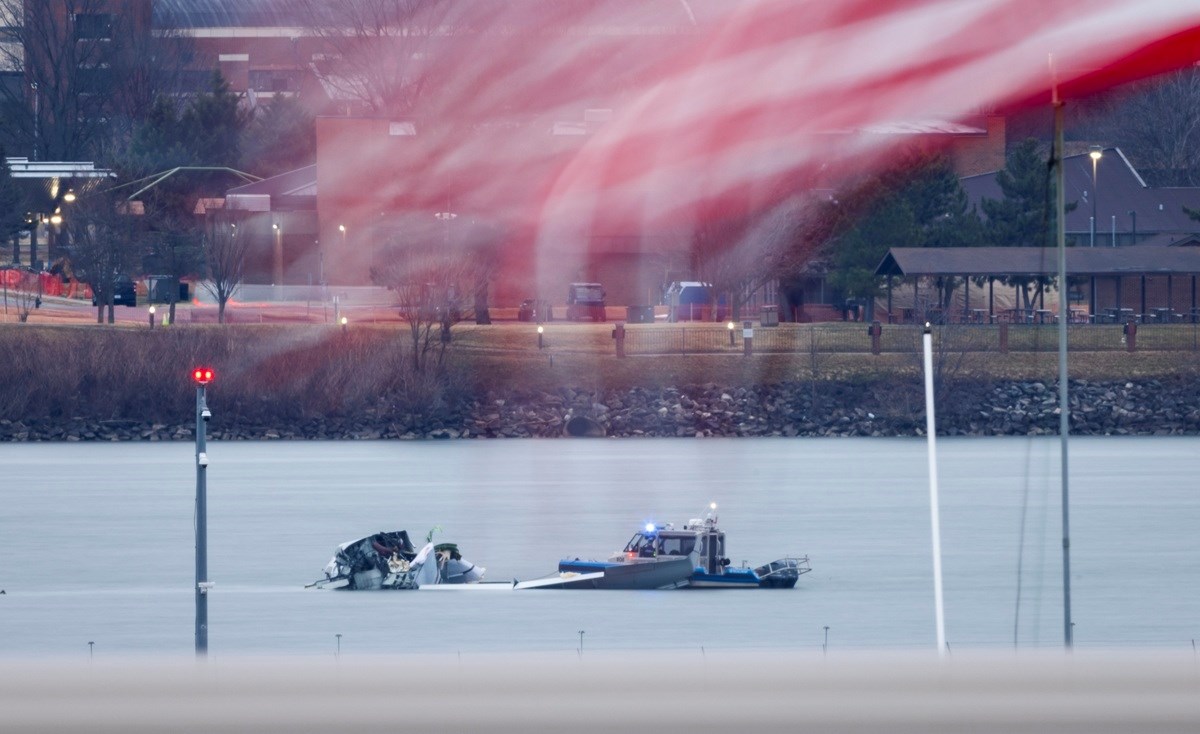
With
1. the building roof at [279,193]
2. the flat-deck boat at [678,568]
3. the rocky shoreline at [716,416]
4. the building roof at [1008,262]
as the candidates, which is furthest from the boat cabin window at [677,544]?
the building roof at [279,193]

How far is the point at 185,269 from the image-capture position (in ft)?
132

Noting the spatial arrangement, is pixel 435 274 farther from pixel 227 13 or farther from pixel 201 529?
pixel 227 13

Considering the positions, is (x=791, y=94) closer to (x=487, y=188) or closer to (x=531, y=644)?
(x=487, y=188)

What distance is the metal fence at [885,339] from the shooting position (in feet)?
107

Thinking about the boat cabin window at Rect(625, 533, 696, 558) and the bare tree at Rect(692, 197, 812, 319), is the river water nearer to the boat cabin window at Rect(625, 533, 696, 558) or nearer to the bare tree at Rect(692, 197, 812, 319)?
the boat cabin window at Rect(625, 533, 696, 558)

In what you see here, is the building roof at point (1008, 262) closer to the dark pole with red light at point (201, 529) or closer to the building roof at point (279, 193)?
the building roof at point (279, 193)

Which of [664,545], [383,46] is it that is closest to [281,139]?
[383,46]

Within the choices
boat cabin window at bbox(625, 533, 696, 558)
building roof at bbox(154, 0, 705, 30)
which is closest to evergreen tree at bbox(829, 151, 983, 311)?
boat cabin window at bbox(625, 533, 696, 558)

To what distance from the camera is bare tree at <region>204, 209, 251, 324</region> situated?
3594 cm

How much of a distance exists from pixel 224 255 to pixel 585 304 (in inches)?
317

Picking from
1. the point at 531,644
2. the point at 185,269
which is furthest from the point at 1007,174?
the point at 531,644

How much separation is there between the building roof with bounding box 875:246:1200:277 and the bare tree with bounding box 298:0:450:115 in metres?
13.1

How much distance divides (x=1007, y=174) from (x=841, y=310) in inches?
190

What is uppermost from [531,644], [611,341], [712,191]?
[712,191]
